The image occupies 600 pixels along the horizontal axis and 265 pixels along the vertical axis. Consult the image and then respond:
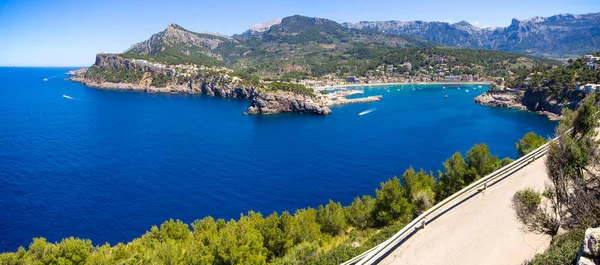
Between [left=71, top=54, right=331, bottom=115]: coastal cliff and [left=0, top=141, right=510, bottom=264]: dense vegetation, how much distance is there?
8072 centimetres

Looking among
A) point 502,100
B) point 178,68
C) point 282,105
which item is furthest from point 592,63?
point 178,68

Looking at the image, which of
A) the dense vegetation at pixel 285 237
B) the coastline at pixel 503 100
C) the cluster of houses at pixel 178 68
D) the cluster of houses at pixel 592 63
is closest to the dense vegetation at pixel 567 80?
the cluster of houses at pixel 592 63

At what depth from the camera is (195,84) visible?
554 ft

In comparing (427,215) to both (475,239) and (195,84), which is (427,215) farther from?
(195,84)

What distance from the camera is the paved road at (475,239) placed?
1409cm

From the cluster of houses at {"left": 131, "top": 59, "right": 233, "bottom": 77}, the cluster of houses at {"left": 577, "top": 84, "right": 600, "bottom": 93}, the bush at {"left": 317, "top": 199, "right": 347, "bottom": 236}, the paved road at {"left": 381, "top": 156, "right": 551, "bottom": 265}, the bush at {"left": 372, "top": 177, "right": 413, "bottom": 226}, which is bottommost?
the bush at {"left": 317, "top": 199, "right": 347, "bottom": 236}

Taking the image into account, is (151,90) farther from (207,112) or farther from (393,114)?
(393,114)

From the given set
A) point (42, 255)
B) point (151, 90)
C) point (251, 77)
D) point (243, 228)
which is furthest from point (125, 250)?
point (151, 90)

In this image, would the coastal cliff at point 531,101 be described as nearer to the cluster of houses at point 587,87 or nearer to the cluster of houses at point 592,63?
the cluster of houses at point 587,87

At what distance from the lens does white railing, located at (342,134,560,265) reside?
567 inches

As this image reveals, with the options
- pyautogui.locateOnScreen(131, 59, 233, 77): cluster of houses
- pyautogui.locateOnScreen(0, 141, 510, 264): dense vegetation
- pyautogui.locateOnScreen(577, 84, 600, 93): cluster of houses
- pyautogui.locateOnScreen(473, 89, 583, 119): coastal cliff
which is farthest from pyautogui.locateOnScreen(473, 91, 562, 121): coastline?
pyautogui.locateOnScreen(131, 59, 233, 77): cluster of houses

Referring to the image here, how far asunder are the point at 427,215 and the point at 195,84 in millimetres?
163791

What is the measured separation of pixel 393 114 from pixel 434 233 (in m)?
94.4

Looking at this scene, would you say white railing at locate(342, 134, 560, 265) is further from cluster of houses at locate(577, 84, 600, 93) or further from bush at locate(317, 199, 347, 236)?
cluster of houses at locate(577, 84, 600, 93)
